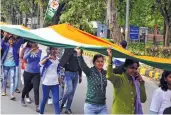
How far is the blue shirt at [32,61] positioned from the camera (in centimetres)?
769

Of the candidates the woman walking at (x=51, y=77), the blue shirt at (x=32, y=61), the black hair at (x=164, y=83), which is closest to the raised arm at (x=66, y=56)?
the woman walking at (x=51, y=77)

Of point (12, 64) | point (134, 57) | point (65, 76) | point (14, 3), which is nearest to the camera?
point (134, 57)

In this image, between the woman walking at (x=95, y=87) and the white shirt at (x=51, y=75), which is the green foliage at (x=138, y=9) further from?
the woman walking at (x=95, y=87)

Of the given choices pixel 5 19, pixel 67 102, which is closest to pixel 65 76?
pixel 67 102

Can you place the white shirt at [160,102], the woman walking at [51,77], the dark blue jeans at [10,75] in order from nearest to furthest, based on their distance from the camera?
the white shirt at [160,102] → the woman walking at [51,77] → the dark blue jeans at [10,75]

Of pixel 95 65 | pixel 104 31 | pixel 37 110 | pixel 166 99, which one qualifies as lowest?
pixel 37 110

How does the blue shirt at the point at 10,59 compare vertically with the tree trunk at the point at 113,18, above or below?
below

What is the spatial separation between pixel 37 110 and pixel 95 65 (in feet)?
9.63

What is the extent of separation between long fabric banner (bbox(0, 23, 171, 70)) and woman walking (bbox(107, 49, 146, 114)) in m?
0.19

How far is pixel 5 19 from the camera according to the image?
58.6 metres

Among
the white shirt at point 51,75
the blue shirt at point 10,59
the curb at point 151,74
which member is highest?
the blue shirt at point 10,59

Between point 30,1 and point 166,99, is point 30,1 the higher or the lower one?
the higher one

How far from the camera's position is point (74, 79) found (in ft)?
24.5

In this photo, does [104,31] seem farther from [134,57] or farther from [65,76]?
[134,57]
